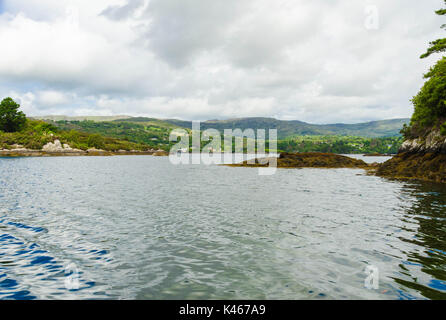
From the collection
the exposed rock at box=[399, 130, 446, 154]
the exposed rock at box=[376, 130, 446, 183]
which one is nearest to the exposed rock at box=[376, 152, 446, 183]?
the exposed rock at box=[376, 130, 446, 183]

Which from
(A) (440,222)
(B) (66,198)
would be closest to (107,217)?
(B) (66,198)

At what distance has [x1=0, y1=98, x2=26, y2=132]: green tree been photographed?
15750 cm

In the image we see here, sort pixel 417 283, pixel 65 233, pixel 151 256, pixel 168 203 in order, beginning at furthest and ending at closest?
pixel 168 203
pixel 65 233
pixel 151 256
pixel 417 283

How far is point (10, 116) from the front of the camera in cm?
16138

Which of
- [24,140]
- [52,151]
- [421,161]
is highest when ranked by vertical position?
[24,140]

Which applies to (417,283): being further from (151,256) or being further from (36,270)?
(36,270)

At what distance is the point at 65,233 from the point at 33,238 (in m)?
1.42

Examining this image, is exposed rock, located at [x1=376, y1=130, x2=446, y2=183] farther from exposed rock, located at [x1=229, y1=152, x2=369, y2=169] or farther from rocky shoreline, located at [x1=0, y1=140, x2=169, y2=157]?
rocky shoreline, located at [x1=0, y1=140, x2=169, y2=157]

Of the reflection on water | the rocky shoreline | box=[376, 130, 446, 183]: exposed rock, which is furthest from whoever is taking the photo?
the rocky shoreline

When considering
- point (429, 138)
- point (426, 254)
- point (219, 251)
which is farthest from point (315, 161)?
point (219, 251)

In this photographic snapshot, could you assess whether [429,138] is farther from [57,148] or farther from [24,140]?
[57,148]

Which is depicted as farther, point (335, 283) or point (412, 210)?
point (412, 210)

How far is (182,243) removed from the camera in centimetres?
1288
